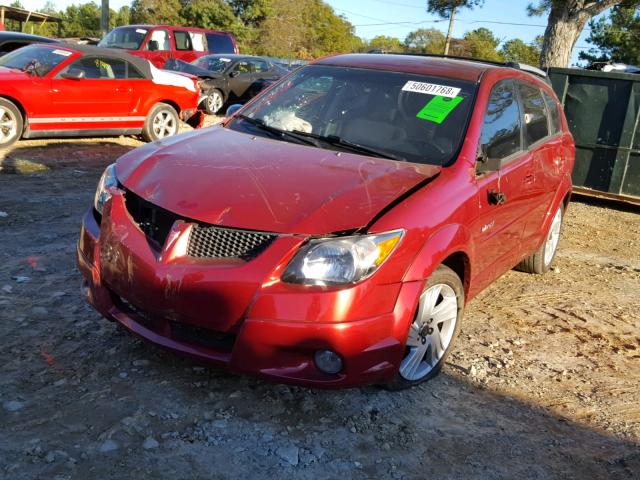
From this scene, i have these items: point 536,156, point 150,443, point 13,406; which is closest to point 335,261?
point 150,443

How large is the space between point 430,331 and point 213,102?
13944 millimetres

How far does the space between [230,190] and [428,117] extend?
1516mm

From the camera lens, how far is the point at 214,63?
17.0m

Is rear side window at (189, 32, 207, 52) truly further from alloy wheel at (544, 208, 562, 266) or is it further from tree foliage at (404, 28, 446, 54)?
tree foliage at (404, 28, 446, 54)

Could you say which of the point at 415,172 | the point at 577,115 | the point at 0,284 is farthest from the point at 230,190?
the point at 577,115

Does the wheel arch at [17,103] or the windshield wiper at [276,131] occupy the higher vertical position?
the windshield wiper at [276,131]

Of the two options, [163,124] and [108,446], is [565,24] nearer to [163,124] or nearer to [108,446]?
[163,124]

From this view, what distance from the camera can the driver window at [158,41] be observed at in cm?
1720

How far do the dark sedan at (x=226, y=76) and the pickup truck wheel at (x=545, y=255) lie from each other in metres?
11.3

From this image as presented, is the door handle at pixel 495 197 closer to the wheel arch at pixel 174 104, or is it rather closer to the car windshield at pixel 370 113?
the car windshield at pixel 370 113

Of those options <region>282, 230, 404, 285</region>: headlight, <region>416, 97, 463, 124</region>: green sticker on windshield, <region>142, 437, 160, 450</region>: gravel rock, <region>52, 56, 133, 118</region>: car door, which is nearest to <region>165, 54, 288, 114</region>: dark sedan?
<region>52, 56, 133, 118</region>: car door

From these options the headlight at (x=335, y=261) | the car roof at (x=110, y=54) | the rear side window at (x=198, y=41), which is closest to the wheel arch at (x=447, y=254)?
the headlight at (x=335, y=261)

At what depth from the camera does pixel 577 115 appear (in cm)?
873

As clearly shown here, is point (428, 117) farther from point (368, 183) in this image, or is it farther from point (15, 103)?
point (15, 103)
